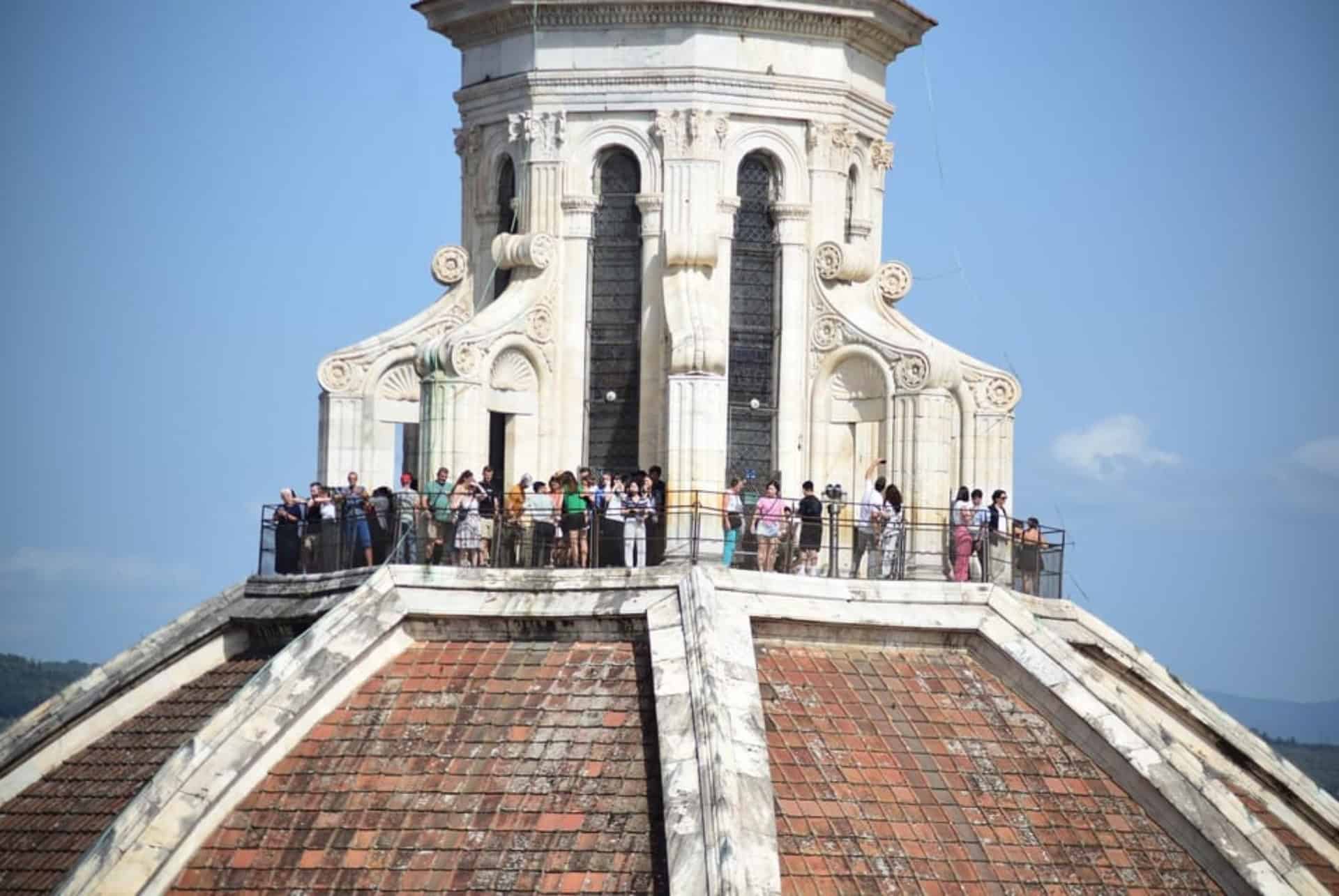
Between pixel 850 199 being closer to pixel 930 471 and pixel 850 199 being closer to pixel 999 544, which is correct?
pixel 930 471

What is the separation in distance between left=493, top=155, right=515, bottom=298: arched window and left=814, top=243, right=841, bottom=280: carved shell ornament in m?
4.58

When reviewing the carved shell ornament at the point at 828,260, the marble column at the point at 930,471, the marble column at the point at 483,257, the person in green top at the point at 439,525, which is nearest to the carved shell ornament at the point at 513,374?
the marble column at the point at 483,257

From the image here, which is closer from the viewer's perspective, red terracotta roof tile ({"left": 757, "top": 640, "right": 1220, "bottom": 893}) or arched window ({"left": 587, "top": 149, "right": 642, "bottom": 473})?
red terracotta roof tile ({"left": 757, "top": 640, "right": 1220, "bottom": 893})

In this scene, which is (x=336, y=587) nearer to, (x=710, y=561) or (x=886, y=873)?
(x=710, y=561)

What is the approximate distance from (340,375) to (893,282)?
8362 millimetres

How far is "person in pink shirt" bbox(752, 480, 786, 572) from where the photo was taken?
51.9m

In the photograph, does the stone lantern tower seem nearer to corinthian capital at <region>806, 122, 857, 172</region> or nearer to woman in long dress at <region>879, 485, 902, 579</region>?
corinthian capital at <region>806, 122, 857, 172</region>

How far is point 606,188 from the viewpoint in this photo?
5594 centimetres

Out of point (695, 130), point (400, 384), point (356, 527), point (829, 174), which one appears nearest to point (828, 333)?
point (829, 174)

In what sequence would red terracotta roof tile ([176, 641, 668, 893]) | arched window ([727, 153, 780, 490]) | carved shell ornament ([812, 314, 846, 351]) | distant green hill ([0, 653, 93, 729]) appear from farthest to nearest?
distant green hill ([0, 653, 93, 729])
arched window ([727, 153, 780, 490])
carved shell ornament ([812, 314, 846, 351])
red terracotta roof tile ([176, 641, 668, 893])

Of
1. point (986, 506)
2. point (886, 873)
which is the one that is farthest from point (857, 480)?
point (886, 873)

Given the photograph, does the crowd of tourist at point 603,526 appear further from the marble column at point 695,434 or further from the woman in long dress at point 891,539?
the marble column at point 695,434

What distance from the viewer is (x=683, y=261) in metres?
55.1

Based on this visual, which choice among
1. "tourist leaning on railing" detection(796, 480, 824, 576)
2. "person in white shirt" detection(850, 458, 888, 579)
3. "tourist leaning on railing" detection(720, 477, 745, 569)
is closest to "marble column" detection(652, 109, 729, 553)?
"tourist leaning on railing" detection(720, 477, 745, 569)
